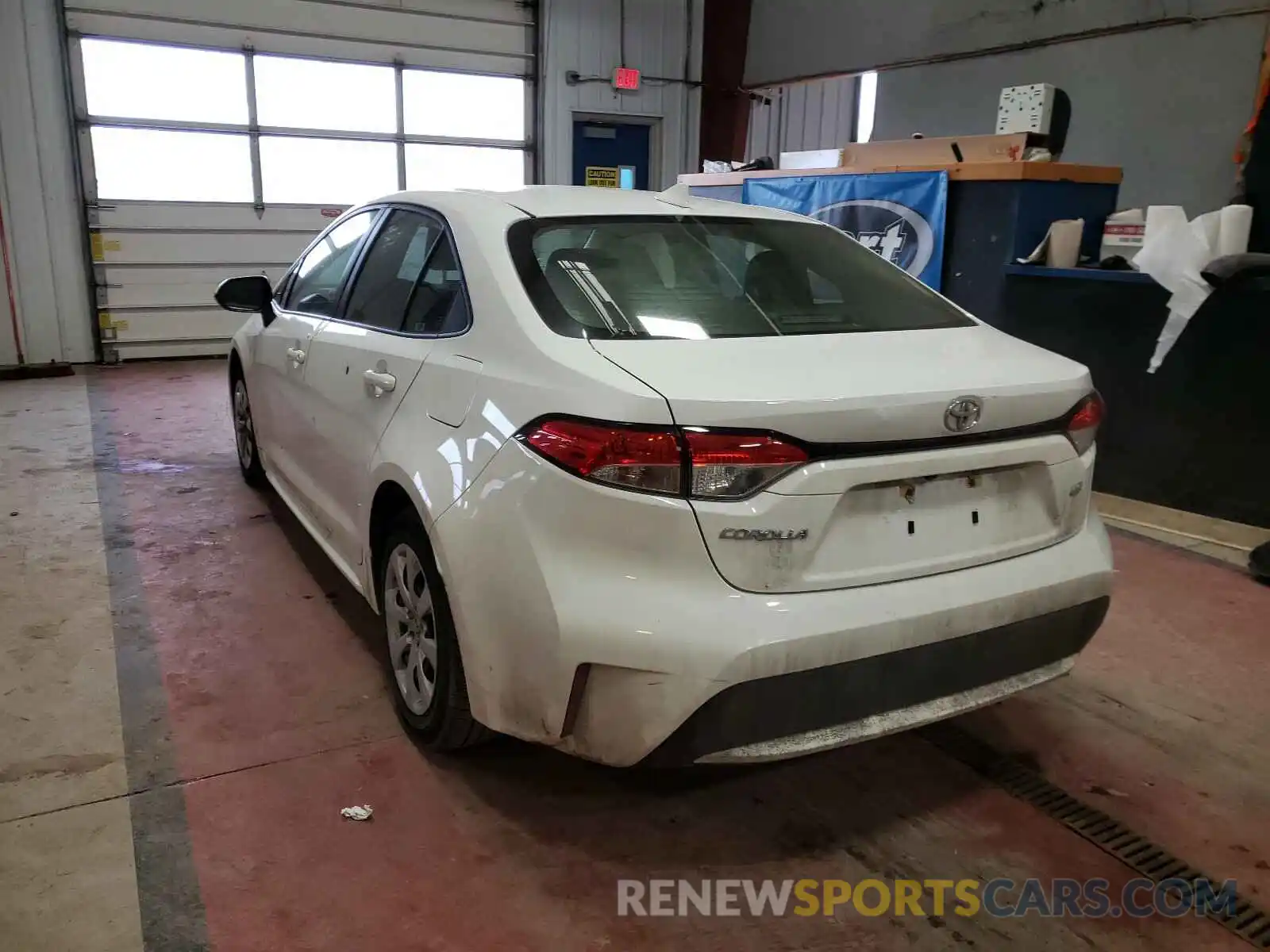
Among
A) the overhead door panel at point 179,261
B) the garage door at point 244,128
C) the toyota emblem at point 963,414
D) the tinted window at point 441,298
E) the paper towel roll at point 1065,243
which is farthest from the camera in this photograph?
the overhead door panel at point 179,261

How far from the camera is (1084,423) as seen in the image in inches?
85.3

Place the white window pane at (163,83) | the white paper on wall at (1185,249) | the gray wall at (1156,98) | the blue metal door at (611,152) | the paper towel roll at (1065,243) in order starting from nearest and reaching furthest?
the white paper on wall at (1185,249), the paper towel roll at (1065,243), the gray wall at (1156,98), the white window pane at (163,83), the blue metal door at (611,152)

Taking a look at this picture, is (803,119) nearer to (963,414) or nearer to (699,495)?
(963,414)

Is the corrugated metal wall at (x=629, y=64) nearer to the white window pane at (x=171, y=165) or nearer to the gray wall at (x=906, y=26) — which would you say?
the gray wall at (x=906, y=26)

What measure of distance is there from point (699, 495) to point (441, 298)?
42.1 inches

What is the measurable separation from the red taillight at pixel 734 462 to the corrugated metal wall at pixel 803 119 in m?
11.3

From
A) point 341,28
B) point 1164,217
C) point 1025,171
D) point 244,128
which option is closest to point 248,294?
point 1025,171

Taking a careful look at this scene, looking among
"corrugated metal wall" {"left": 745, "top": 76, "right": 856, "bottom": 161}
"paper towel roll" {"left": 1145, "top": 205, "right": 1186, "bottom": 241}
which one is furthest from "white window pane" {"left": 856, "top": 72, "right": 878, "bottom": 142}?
"paper towel roll" {"left": 1145, "top": 205, "right": 1186, "bottom": 241}

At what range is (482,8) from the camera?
10328 mm

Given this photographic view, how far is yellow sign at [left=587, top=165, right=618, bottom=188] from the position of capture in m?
11.3

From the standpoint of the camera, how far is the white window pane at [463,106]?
10.2 meters

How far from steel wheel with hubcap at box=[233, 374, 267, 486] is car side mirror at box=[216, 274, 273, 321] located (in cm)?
78

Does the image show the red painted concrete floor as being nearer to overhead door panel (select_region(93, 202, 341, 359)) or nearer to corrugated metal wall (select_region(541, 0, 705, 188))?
overhead door panel (select_region(93, 202, 341, 359))

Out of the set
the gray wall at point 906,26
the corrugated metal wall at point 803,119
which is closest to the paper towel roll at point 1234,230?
the gray wall at point 906,26
